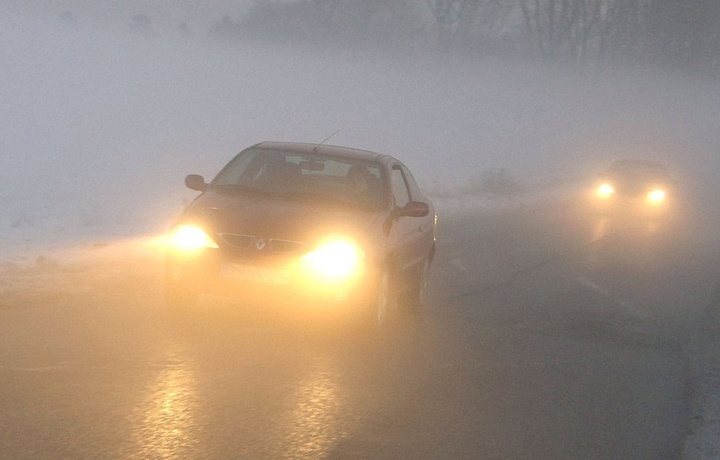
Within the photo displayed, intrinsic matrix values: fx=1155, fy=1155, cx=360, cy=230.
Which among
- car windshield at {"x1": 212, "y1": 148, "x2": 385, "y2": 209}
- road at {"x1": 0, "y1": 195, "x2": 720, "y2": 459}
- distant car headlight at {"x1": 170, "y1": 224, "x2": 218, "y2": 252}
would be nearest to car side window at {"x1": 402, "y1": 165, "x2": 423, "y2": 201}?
car windshield at {"x1": 212, "y1": 148, "x2": 385, "y2": 209}

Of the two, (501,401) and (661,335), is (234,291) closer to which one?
(501,401)

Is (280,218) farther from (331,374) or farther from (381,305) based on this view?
(331,374)

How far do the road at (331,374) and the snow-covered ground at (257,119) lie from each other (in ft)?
3.67

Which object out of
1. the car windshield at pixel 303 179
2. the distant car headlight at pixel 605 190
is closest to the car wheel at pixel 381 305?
the car windshield at pixel 303 179

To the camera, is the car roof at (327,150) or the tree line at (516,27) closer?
the car roof at (327,150)

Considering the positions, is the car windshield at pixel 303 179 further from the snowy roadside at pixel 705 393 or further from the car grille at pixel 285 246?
the snowy roadside at pixel 705 393

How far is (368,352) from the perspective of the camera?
8.95 metres

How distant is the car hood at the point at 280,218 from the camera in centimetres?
897

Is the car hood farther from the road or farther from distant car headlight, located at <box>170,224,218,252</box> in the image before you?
the road

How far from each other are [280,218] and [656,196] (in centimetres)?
2427

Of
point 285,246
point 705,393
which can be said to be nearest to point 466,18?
point 285,246

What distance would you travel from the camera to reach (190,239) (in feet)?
29.9

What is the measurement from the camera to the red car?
29.1 feet

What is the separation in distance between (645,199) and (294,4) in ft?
213
